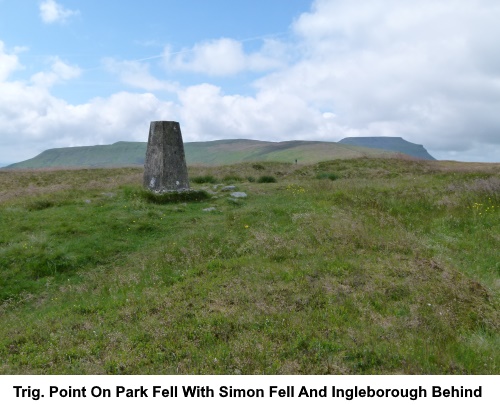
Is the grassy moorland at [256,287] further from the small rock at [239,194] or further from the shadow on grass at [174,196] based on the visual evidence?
the small rock at [239,194]

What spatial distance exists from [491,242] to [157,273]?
10386mm

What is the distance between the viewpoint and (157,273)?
1090 cm

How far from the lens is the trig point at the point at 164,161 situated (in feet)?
69.8

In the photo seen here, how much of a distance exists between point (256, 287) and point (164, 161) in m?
13.9

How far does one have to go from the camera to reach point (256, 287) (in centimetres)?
902

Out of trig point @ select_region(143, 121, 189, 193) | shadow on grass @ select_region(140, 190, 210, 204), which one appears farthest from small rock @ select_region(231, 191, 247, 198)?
trig point @ select_region(143, 121, 189, 193)

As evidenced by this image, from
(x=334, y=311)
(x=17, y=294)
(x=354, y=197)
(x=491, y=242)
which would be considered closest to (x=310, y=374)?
(x=334, y=311)

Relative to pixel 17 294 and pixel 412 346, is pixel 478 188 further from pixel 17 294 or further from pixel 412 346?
pixel 17 294

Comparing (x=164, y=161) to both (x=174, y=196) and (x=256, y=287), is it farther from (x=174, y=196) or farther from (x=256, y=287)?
(x=256, y=287)

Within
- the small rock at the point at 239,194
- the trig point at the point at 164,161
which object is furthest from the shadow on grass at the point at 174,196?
the small rock at the point at 239,194

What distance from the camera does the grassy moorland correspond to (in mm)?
6465

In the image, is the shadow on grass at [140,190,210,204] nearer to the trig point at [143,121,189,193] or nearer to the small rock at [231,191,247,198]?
the trig point at [143,121,189,193]

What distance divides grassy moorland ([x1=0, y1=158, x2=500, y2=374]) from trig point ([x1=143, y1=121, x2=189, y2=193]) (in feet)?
10.6

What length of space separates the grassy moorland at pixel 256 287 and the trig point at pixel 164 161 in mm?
3244
